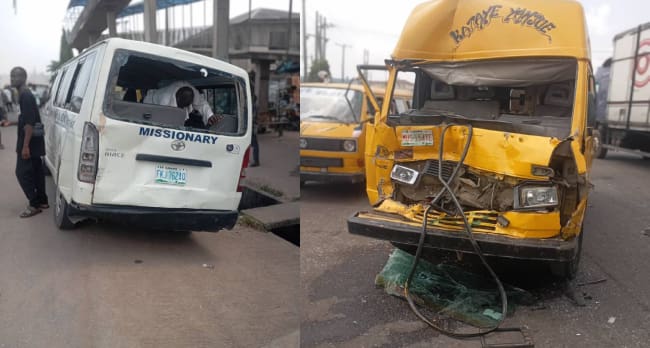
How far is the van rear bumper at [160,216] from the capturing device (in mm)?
4250

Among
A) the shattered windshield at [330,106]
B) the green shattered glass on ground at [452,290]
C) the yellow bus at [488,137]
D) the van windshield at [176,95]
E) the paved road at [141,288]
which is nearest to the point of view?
the paved road at [141,288]

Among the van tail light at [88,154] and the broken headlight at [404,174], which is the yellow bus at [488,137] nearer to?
the broken headlight at [404,174]

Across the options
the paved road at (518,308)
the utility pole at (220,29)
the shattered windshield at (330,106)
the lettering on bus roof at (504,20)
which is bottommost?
the paved road at (518,308)

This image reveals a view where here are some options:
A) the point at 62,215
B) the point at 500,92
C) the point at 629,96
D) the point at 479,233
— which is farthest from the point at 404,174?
the point at 629,96

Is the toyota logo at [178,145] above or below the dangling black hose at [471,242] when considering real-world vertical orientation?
above

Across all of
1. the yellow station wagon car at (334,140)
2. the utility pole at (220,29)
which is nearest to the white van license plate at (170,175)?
the yellow station wagon car at (334,140)

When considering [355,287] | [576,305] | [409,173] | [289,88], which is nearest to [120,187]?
[355,287]

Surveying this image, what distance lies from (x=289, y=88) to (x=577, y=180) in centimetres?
1479

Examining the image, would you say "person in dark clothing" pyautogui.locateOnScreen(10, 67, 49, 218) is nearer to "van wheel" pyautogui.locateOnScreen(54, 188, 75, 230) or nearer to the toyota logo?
"van wheel" pyautogui.locateOnScreen(54, 188, 75, 230)

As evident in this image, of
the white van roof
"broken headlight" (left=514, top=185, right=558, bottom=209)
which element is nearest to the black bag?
the white van roof

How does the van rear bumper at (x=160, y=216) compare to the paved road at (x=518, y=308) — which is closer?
the paved road at (x=518, y=308)

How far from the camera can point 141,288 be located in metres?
3.79

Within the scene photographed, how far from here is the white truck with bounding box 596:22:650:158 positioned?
10.5 meters

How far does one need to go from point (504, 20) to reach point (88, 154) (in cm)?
365
